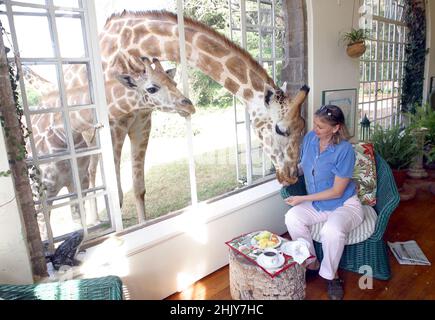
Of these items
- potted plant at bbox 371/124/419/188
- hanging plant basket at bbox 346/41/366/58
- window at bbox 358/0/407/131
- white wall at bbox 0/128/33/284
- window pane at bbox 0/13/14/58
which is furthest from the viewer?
window at bbox 358/0/407/131

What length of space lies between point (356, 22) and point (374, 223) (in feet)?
7.70

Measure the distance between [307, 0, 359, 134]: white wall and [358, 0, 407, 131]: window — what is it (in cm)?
103

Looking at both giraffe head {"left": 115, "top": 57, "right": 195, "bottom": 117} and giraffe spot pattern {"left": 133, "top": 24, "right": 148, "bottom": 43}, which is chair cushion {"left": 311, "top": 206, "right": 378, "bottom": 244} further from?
giraffe spot pattern {"left": 133, "top": 24, "right": 148, "bottom": 43}

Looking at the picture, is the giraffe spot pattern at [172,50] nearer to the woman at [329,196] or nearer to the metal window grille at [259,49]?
the metal window grille at [259,49]

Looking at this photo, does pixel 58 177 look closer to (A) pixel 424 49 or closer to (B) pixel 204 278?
(B) pixel 204 278

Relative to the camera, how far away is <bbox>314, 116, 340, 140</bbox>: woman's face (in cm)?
206

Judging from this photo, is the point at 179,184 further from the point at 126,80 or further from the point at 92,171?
the point at 92,171

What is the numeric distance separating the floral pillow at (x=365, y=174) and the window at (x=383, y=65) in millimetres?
1933

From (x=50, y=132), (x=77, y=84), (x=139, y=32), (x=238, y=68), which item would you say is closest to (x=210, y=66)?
(x=238, y=68)

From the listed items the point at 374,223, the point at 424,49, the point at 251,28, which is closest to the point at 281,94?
the point at 251,28

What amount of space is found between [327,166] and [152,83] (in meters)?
1.56

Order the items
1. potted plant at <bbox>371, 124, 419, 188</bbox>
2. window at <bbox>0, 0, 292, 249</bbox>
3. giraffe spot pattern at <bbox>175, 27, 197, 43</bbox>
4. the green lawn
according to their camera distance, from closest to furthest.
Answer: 1. window at <bbox>0, 0, 292, 249</bbox>
2. giraffe spot pattern at <bbox>175, 27, 197, 43</bbox>
3. potted plant at <bbox>371, 124, 419, 188</bbox>
4. the green lawn

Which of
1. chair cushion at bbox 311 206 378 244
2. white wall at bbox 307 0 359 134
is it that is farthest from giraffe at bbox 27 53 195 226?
white wall at bbox 307 0 359 134

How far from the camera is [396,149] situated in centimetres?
365
